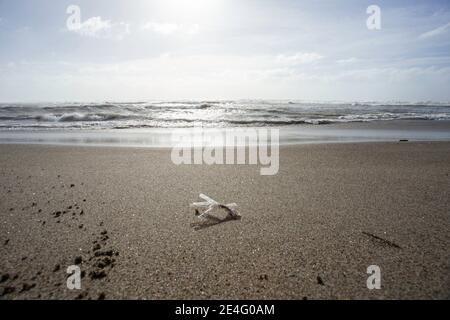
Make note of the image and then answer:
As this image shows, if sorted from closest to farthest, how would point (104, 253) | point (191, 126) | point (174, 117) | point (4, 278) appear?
1. point (4, 278)
2. point (104, 253)
3. point (191, 126)
4. point (174, 117)

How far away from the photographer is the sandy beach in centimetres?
247

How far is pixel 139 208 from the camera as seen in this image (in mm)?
4199

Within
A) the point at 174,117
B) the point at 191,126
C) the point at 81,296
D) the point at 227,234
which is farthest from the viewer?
the point at 174,117

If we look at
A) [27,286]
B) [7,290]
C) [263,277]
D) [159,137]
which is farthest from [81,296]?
[159,137]

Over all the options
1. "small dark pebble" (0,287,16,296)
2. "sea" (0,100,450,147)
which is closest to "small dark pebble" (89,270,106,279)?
"small dark pebble" (0,287,16,296)

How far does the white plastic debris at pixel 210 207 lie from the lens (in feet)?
12.7

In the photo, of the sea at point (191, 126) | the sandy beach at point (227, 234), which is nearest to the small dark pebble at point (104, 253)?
the sandy beach at point (227, 234)

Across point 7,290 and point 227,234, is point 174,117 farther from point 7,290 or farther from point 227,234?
point 7,290

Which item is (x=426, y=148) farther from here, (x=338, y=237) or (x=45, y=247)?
(x=45, y=247)

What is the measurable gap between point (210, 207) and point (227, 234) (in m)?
0.77

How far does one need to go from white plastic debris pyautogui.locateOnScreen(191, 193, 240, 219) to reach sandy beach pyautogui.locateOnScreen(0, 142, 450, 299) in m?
0.14

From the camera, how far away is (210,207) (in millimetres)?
4102

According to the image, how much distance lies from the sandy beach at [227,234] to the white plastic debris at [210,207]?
0.14 meters

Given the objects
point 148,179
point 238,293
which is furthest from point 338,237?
point 148,179
